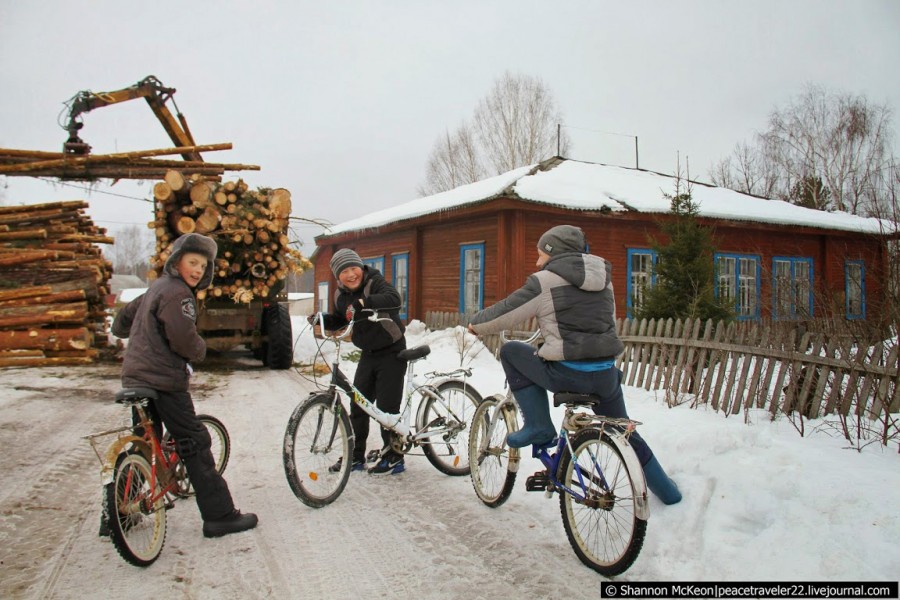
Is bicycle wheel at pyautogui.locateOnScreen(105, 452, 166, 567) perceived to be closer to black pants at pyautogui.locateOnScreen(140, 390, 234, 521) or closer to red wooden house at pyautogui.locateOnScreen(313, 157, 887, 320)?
black pants at pyautogui.locateOnScreen(140, 390, 234, 521)

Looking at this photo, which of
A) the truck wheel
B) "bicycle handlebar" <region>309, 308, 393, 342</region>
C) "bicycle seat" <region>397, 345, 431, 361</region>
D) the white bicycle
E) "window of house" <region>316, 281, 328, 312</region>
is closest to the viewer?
the white bicycle

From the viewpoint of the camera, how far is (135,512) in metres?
3.18

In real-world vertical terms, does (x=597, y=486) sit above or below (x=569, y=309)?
below

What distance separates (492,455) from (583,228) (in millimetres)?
11245

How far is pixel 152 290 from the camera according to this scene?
343 cm

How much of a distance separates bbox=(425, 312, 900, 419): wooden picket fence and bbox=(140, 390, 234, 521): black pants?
4.44 meters

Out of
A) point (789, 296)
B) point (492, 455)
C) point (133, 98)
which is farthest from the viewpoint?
point (133, 98)

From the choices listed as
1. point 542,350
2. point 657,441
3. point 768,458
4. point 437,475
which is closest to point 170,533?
point 437,475

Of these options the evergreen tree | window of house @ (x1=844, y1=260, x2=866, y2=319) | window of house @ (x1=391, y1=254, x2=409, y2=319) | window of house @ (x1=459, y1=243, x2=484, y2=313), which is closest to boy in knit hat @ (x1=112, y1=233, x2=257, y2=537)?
window of house @ (x1=844, y1=260, x2=866, y2=319)

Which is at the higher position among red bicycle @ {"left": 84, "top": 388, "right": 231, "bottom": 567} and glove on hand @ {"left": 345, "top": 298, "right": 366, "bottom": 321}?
glove on hand @ {"left": 345, "top": 298, "right": 366, "bottom": 321}

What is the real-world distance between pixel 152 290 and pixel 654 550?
3.20 meters

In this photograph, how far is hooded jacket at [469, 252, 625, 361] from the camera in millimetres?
3285

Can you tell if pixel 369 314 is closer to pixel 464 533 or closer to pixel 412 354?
pixel 412 354

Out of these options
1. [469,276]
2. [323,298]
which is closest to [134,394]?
[469,276]
